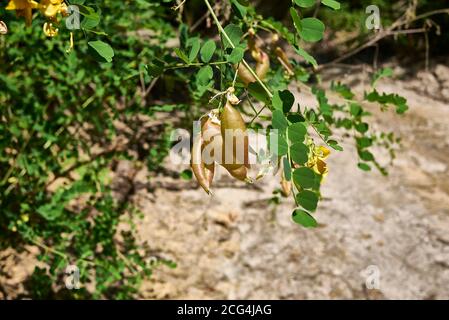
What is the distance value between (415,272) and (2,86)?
1632mm

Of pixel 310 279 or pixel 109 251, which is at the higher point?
pixel 109 251

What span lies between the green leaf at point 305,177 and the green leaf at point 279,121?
0.25ft

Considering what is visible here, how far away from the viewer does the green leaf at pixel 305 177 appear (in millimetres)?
656

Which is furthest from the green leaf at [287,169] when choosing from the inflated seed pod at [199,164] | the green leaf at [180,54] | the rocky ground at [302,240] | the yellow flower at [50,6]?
the rocky ground at [302,240]

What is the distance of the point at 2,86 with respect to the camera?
156cm

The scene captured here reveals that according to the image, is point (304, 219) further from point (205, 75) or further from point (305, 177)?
point (205, 75)

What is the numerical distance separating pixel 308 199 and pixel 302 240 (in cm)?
142

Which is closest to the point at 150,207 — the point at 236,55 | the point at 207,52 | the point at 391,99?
the point at 391,99

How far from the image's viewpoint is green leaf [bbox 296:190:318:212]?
26.4 inches
